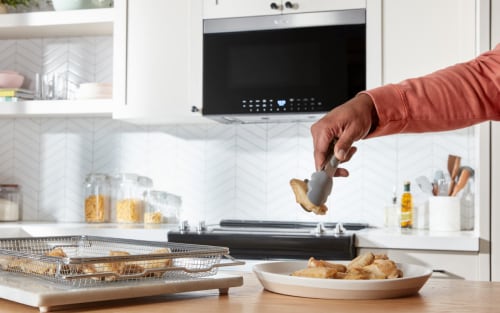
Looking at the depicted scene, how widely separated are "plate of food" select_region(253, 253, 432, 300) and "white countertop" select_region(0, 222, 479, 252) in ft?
4.88

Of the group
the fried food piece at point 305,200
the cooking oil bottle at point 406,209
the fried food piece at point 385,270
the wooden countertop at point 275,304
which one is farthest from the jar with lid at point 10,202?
the fried food piece at point 385,270

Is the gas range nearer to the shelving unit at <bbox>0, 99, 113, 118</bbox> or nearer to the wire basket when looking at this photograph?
the shelving unit at <bbox>0, 99, 113, 118</bbox>

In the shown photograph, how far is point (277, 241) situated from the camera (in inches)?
118

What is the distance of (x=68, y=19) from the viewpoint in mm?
3641

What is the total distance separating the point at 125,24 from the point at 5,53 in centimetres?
96

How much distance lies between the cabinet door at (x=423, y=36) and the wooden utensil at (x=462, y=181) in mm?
510

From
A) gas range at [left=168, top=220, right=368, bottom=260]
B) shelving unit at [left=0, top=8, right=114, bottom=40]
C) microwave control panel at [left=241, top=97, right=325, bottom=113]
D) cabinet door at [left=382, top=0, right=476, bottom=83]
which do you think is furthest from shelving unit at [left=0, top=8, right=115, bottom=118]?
cabinet door at [left=382, top=0, right=476, bottom=83]

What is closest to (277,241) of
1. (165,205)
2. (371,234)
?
(371,234)

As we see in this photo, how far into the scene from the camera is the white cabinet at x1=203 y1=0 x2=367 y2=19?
3.26 m

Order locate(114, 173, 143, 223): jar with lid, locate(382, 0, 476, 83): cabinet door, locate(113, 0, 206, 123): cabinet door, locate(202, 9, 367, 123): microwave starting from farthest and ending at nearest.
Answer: locate(114, 173, 143, 223): jar with lid, locate(113, 0, 206, 123): cabinet door, locate(202, 9, 367, 123): microwave, locate(382, 0, 476, 83): cabinet door

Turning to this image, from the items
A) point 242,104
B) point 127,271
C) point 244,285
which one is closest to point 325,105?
point 242,104

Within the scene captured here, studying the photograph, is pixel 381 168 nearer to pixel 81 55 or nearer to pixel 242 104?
pixel 242 104

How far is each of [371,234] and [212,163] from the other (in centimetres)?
111

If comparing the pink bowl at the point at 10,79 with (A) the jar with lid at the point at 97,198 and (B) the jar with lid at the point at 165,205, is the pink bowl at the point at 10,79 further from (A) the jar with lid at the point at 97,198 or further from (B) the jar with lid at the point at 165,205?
(B) the jar with lid at the point at 165,205
